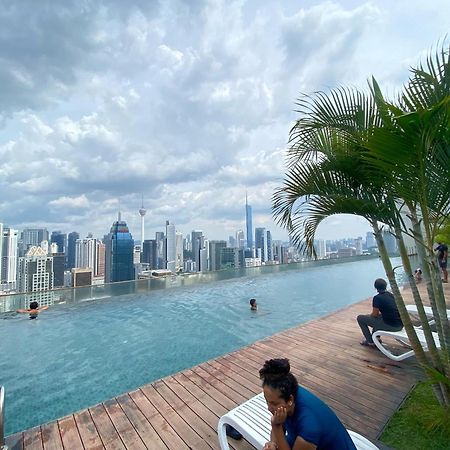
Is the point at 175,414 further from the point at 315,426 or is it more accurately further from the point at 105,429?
the point at 315,426

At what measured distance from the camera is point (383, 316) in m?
3.97

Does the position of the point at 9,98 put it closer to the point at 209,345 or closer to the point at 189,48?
the point at 189,48

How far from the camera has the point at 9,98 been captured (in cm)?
708

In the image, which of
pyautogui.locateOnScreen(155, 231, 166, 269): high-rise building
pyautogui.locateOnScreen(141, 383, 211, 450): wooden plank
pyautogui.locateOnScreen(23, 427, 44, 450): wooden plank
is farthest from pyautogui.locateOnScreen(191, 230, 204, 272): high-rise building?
pyautogui.locateOnScreen(23, 427, 44, 450): wooden plank

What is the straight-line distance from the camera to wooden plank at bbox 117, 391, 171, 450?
2.19 metres

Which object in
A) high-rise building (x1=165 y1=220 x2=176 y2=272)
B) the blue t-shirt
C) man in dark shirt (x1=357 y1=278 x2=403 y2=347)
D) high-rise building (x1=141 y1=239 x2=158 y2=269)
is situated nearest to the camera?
the blue t-shirt

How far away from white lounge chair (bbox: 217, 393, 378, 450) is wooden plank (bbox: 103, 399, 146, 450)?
0.75 m

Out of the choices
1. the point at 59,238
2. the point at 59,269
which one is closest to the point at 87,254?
the point at 59,269

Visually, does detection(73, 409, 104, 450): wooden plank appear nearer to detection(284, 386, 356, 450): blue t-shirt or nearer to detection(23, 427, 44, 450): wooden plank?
detection(23, 427, 44, 450): wooden plank

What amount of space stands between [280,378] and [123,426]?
6.57ft

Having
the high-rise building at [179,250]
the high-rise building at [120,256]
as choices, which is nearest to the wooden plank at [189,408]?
the high-rise building at [120,256]

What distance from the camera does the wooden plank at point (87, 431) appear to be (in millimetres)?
2145

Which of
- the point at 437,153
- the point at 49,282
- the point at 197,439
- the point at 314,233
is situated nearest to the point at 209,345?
the point at 197,439

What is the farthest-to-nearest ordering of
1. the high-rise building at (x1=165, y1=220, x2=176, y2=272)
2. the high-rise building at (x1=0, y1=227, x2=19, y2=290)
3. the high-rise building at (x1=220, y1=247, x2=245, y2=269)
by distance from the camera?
the high-rise building at (x1=165, y1=220, x2=176, y2=272) → the high-rise building at (x1=0, y1=227, x2=19, y2=290) → the high-rise building at (x1=220, y1=247, x2=245, y2=269)
